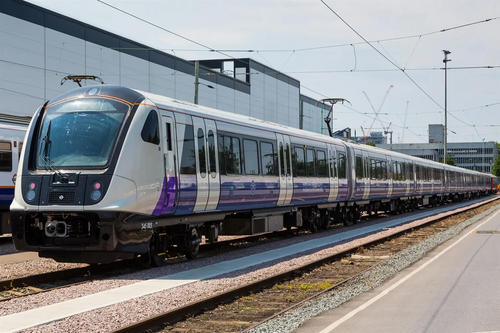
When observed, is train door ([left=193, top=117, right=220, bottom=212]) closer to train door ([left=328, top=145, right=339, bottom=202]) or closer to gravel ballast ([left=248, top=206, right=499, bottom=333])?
gravel ballast ([left=248, top=206, right=499, bottom=333])

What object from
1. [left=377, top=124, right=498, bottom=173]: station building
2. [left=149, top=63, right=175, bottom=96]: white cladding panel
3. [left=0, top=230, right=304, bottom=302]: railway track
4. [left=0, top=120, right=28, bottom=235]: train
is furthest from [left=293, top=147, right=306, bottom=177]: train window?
[left=377, top=124, right=498, bottom=173]: station building

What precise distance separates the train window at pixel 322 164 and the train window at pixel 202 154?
885 cm

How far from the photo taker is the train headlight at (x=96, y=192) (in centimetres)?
1143

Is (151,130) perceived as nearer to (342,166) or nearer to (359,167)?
(342,166)

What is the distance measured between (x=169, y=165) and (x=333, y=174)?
12353 mm

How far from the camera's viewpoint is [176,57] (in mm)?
55250

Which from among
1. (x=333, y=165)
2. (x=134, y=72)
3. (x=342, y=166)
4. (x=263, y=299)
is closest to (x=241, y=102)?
(x=134, y=72)

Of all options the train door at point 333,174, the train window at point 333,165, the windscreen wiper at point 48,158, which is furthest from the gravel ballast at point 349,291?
the train window at point 333,165

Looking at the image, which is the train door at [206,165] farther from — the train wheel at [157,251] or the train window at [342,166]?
the train window at [342,166]

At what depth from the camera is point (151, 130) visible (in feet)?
40.4

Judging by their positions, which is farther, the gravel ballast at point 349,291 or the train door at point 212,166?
the train door at point 212,166

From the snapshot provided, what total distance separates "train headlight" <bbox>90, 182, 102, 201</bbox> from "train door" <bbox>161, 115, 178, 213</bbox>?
4.97 ft

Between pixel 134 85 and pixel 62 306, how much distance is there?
1642 inches

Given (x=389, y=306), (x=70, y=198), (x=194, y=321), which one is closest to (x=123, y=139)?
(x=70, y=198)
